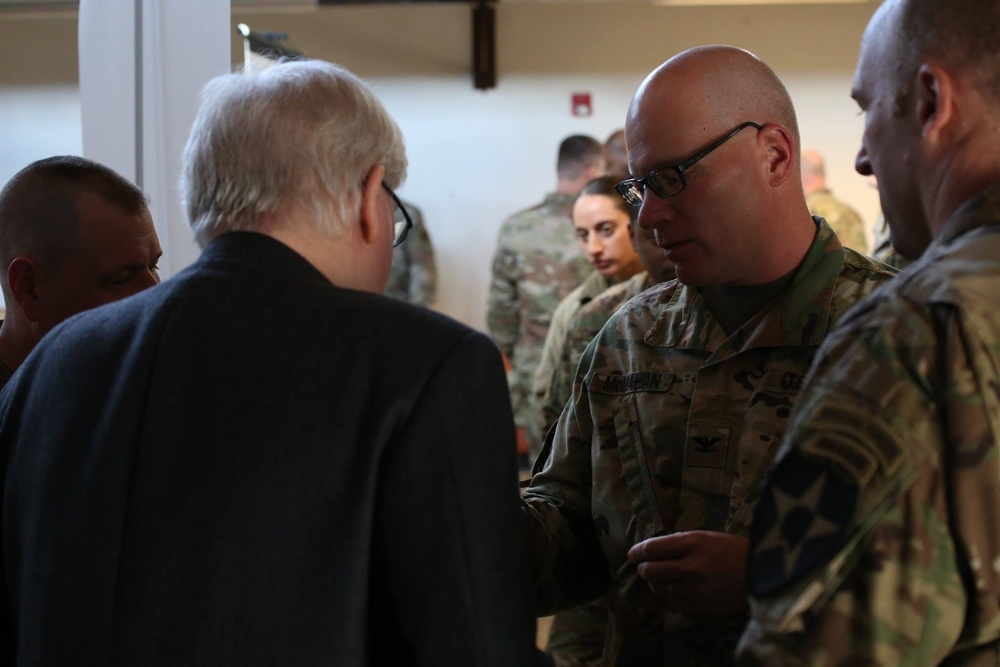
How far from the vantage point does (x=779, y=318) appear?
5.15 ft

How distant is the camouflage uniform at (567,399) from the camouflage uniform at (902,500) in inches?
67.4

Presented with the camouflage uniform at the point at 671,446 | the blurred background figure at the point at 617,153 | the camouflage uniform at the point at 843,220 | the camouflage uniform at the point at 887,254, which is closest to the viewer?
the camouflage uniform at the point at 671,446

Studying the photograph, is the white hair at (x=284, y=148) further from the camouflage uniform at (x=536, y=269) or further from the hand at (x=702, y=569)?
the camouflage uniform at (x=536, y=269)

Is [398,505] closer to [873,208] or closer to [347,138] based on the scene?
[347,138]

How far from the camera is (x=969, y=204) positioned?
40.9 inches

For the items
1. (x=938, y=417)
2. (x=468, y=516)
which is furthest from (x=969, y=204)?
(x=468, y=516)

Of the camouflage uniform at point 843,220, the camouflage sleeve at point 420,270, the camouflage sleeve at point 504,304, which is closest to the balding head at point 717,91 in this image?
the camouflage sleeve at point 504,304

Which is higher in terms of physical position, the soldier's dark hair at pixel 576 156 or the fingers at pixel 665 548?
the soldier's dark hair at pixel 576 156

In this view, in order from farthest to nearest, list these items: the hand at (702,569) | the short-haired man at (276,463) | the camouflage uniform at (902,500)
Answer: the hand at (702,569) → the short-haired man at (276,463) → the camouflage uniform at (902,500)

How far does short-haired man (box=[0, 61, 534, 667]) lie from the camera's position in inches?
43.7

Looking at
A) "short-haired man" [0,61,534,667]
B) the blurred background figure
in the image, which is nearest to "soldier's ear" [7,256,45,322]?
"short-haired man" [0,61,534,667]

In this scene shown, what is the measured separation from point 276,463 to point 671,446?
715 millimetres

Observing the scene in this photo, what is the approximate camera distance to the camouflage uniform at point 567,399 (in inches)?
116

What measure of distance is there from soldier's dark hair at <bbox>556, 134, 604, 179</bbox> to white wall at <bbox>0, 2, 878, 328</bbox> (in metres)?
2.10
